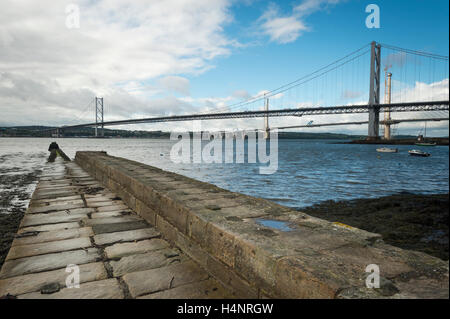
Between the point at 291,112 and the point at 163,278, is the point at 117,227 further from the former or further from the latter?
the point at 291,112

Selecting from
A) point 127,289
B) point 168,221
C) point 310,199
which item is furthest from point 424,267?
point 310,199

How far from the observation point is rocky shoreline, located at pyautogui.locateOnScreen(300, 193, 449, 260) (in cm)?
548

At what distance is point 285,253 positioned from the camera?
1665 mm

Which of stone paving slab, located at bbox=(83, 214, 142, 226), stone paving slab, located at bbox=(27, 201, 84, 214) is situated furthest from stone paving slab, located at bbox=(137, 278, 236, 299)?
stone paving slab, located at bbox=(27, 201, 84, 214)

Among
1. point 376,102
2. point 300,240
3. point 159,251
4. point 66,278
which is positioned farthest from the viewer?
point 376,102

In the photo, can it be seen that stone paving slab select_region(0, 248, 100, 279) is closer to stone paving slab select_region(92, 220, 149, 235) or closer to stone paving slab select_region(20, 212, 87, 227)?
stone paving slab select_region(92, 220, 149, 235)

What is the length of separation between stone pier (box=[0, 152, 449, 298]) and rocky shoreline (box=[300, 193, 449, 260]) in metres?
4.13

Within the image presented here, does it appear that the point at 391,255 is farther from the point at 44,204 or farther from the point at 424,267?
the point at 44,204

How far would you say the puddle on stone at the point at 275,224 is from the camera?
2230 mm

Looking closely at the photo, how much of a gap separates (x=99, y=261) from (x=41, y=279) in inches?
16.8

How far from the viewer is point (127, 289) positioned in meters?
1.95

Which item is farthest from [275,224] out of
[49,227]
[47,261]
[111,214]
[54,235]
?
[49,227]
